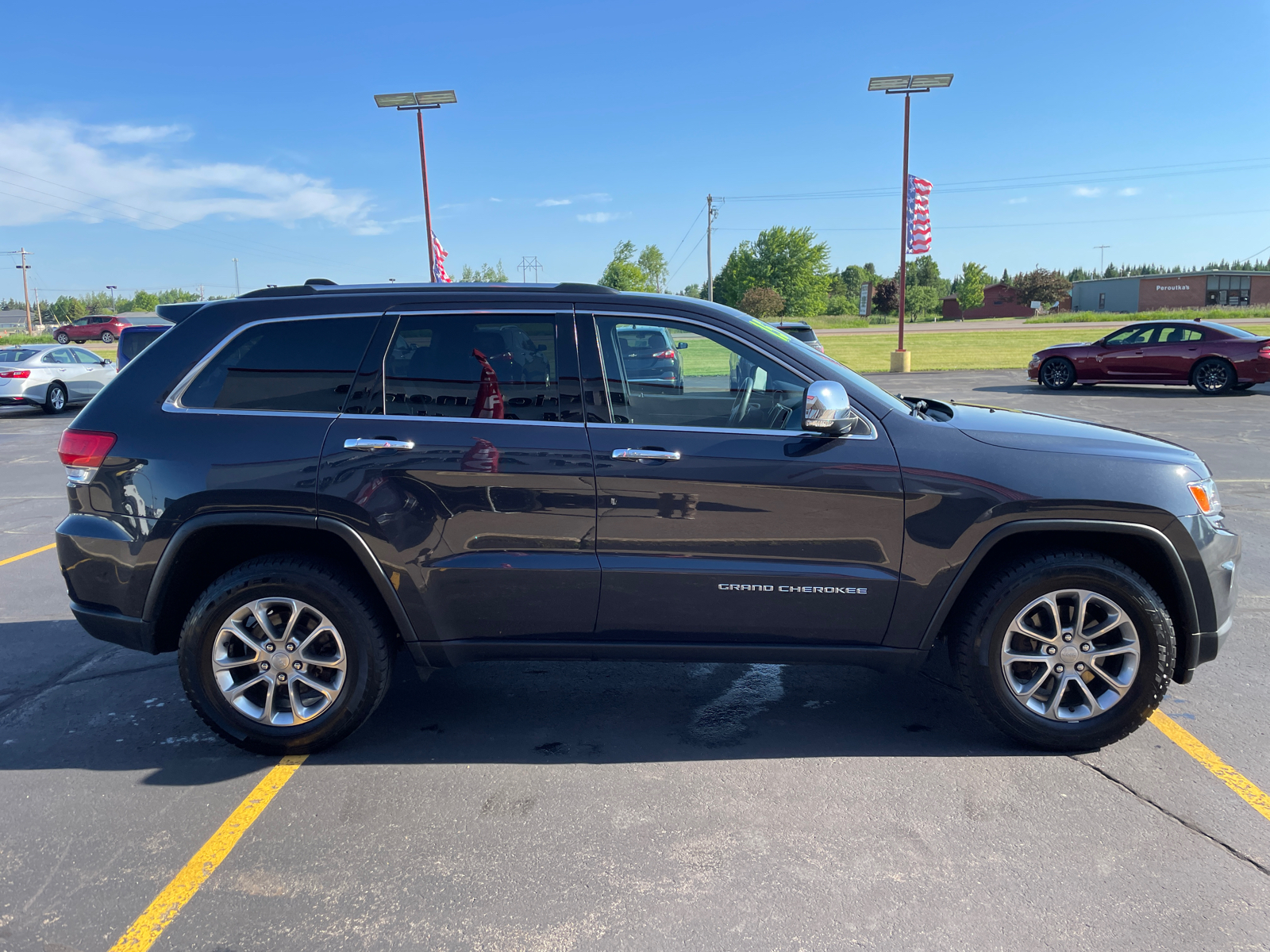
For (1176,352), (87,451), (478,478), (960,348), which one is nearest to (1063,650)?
(478,478)

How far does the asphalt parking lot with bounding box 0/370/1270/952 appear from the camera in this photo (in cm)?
246

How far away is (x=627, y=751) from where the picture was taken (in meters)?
3.47

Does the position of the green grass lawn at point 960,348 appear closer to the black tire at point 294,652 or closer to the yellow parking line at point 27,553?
the yellow parking line at point 27,553

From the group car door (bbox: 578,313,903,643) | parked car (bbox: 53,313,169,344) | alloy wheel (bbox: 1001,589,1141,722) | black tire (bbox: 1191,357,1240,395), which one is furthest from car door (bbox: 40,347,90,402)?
parked car (bbox: 53,313,169,344)

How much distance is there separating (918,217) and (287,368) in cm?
2364

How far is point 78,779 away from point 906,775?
10.8 feet

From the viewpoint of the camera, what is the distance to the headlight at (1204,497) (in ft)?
10.8

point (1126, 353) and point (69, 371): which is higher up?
point (69, 371)

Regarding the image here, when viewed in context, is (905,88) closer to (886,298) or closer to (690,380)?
(690,380)

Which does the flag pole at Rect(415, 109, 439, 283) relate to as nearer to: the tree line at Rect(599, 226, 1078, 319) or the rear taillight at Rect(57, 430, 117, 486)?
the rear taillight at Rect(57, 430, 117, 486)

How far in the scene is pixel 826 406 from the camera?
3.03 m

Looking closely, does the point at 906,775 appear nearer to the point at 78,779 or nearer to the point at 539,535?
the point at 539,535

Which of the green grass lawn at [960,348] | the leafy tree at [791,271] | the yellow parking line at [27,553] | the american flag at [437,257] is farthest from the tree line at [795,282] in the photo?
the yellow parking line at [27,553]

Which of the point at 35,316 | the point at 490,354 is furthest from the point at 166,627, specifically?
the point at 35,316
